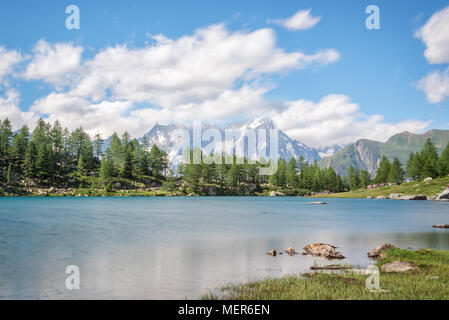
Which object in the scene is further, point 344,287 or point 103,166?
point 103,166

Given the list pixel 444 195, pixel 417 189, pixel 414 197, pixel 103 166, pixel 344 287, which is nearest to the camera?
pixel 344 287

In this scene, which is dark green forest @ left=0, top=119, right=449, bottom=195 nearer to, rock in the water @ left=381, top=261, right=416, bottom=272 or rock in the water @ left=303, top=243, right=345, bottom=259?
rock in the water @ left=303, top=243, right=345, bottom=259

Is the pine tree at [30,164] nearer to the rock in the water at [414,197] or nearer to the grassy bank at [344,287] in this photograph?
the grassy bank at [344,287]

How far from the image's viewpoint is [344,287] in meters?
14.3

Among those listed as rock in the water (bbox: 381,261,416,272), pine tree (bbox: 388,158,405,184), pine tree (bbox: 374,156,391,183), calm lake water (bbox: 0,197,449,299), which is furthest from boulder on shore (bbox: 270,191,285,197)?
rock in the water (bbox: 381,261,416,272)

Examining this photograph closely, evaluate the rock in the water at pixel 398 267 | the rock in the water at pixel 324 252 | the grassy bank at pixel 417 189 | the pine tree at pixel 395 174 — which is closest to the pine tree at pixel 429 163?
the grassy bank at pixel 417 189

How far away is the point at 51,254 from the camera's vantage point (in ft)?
80.1

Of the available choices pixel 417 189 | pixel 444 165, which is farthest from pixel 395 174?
pixel 417 189

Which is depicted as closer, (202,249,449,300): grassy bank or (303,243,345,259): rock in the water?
(202,249,449,300): grassy bank

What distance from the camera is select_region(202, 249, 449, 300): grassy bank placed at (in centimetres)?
1305

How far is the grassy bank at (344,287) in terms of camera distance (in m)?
13.0

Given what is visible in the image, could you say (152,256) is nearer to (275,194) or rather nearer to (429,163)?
(429,163)

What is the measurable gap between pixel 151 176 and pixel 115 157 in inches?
861
